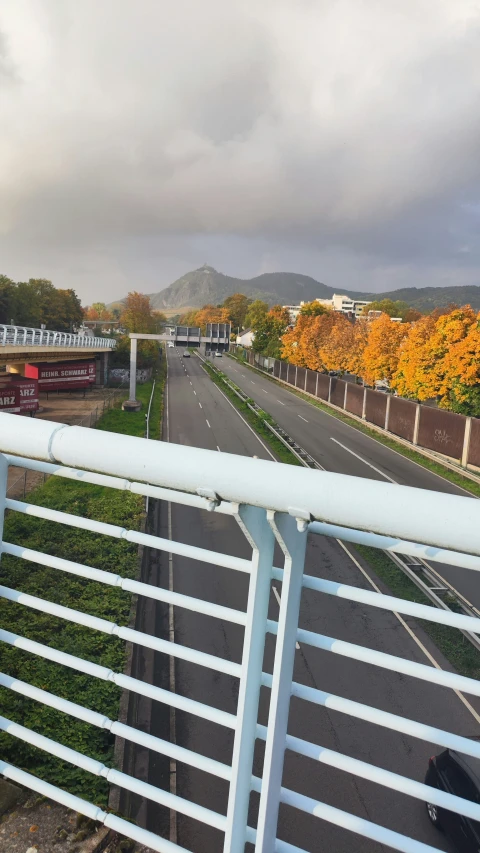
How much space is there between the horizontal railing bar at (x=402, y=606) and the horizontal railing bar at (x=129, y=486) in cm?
39

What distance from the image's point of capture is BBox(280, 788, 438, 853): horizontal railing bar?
5.42 feet

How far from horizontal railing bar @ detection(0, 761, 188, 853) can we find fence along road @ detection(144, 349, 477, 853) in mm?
2074

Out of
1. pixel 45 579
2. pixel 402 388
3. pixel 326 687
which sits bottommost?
pixel 326 687

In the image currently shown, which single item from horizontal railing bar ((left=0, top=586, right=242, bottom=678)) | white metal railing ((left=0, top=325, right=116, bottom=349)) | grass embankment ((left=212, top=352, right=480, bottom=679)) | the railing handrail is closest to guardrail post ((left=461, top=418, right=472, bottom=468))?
grass embankment ((left=212, top=352, right=480, bottom=679))

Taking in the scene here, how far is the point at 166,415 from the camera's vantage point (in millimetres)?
35281

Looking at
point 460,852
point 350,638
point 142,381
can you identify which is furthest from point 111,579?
point 142,381

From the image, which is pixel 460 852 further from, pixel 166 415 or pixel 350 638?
pixel 166 415

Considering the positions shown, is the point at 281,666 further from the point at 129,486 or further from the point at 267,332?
the point at 267,332

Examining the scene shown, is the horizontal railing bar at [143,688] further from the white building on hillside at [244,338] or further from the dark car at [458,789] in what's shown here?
the white building on hillside at [244,338]

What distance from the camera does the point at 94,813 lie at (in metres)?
2.23

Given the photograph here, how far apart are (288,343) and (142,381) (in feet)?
48.6

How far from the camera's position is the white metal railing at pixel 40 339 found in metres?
28.3

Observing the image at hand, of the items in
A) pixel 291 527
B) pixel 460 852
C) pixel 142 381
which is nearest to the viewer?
pixel 291 527

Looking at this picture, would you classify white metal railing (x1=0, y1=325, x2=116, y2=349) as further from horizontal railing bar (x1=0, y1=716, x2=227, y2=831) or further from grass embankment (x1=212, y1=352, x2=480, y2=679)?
horizontal railing bar (x1=0, y1=716, x2=227, y2=831)
